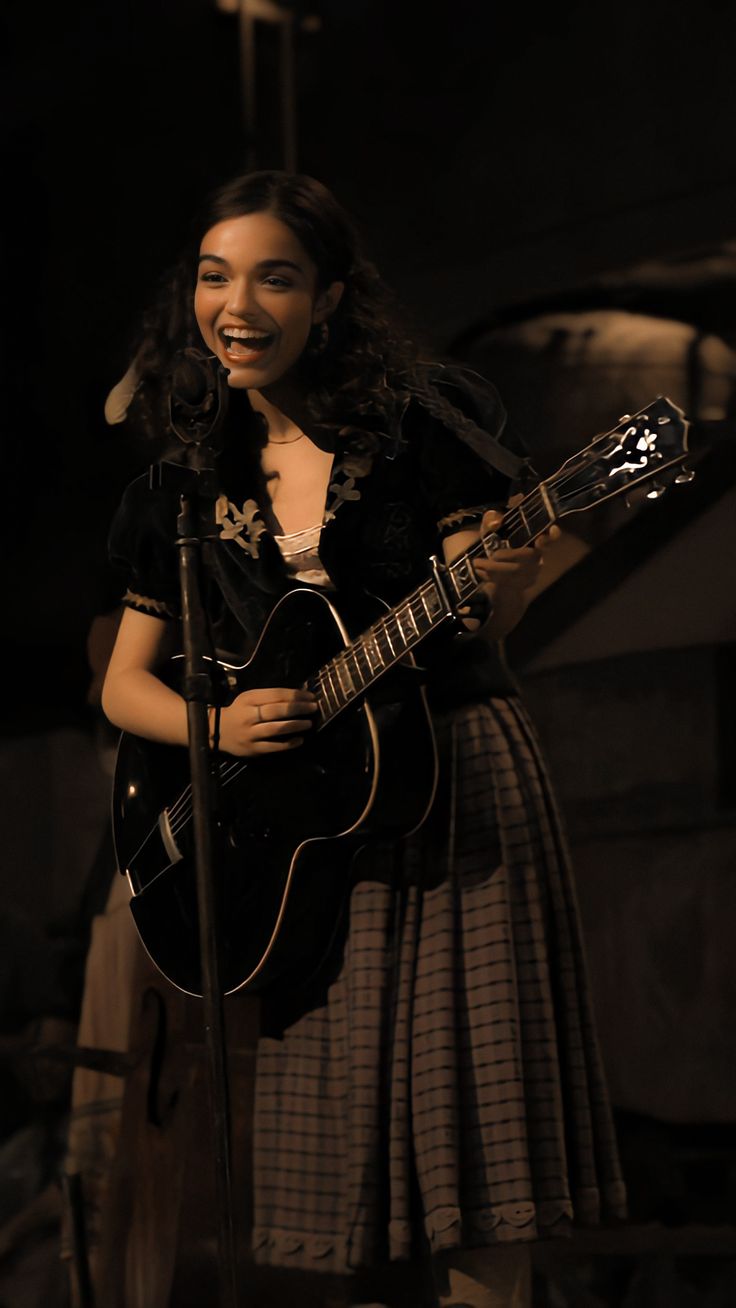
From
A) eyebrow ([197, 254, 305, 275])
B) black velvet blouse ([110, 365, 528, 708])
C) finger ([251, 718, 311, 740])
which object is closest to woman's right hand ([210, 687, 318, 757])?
finger ([251, 718, 311, 740])

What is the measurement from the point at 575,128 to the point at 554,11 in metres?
0.19

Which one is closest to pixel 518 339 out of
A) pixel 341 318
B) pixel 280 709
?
pixel 341 318

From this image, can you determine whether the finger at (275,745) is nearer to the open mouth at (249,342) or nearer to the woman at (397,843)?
the woman at (397,843)

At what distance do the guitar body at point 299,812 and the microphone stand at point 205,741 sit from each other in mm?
143

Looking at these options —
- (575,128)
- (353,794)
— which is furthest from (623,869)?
(575,128)

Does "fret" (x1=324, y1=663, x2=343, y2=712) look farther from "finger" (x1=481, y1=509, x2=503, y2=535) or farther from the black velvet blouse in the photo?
"finger" (x1=481, y1=509, x2=503, y2=535)

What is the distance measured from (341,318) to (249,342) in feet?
0.47

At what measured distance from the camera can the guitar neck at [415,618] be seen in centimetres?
200

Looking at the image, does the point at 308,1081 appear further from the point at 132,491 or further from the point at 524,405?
the point at 524,405

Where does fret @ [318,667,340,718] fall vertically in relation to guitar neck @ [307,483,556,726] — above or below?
below

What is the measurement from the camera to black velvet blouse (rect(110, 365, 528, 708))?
2.19 meters

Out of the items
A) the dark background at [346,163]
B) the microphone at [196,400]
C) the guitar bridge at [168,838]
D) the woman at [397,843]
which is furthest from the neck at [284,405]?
the guitar bridge at [168,838]

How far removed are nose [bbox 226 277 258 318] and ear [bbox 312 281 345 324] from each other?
9cm

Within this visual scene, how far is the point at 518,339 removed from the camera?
257 centimetres
